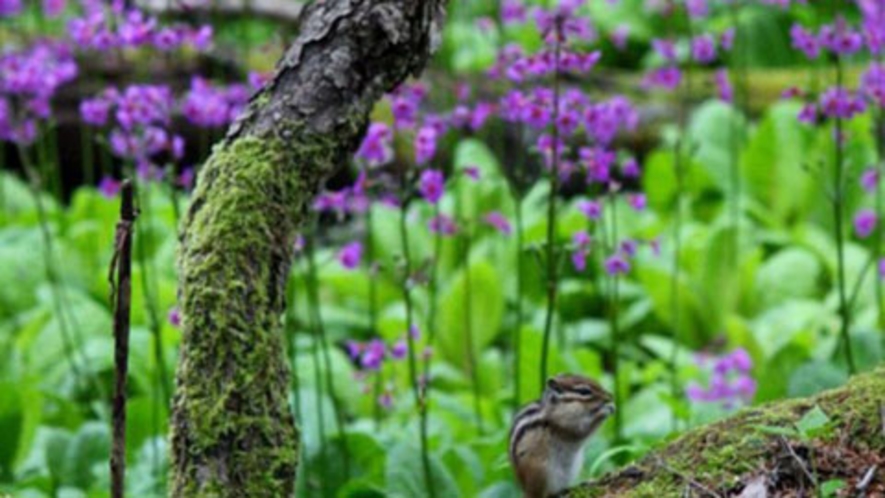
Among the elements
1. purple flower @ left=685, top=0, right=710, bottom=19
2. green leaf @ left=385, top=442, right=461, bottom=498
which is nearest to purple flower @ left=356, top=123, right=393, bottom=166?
green leaf @ left=385, top=442, right=461, bottom=498

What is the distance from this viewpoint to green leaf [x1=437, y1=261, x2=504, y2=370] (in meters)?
7.28

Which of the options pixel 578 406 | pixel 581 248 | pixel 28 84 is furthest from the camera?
pixel 28 84

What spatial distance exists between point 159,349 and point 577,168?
1342 millimetres

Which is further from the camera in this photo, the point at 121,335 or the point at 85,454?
the point at 85,454

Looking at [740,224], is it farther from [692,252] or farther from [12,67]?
[12,67]

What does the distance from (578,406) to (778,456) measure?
670 millimetres

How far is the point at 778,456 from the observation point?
2936 millimetres

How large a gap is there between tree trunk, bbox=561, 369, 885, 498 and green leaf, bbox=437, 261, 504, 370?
4.08 metres

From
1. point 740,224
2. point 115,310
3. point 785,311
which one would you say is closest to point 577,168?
point 115,310

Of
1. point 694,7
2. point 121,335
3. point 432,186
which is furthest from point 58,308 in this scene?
point 121,335

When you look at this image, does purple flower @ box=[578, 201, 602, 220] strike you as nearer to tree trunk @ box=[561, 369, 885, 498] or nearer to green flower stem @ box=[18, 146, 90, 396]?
tree trunk @ box=[561, 369, 885, 498]

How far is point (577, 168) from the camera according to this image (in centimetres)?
480

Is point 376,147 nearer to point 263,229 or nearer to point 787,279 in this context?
point 263,229

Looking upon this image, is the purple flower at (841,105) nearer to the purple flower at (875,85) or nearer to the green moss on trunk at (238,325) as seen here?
the purple flower at (875,85)
